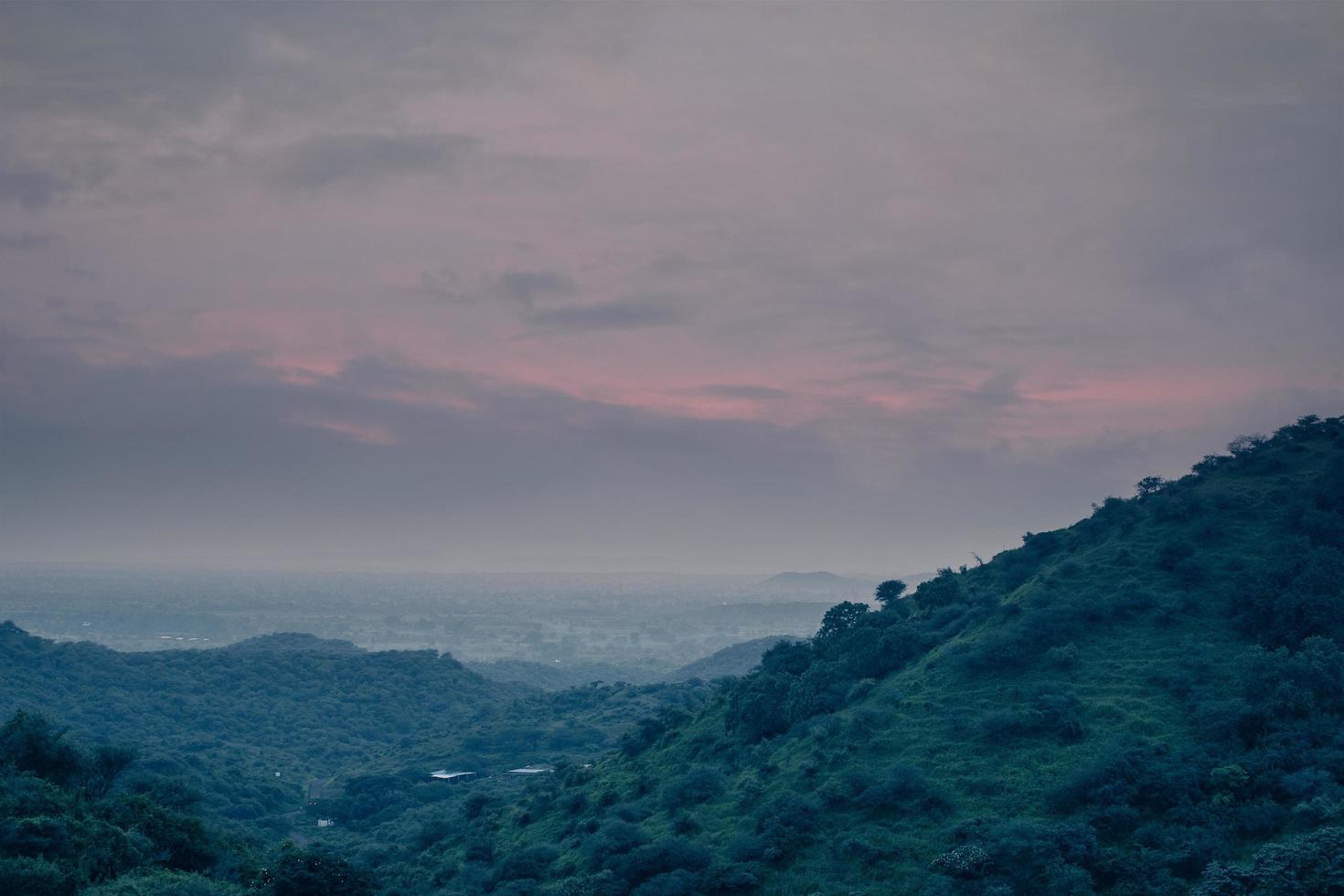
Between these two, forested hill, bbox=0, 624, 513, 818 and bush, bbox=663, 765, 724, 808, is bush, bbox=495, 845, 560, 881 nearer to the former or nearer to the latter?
bush, bbox=663, 765, 724, 808

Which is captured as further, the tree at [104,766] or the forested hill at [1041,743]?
the tree at [104,766]

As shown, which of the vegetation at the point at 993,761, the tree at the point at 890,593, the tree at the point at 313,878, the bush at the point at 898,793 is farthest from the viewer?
the tree at the point at 890,593

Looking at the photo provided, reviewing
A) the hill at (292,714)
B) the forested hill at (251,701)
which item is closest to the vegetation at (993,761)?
the hill at (292,714)

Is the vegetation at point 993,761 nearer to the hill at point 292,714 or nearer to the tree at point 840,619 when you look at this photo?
the tree at point 840,619

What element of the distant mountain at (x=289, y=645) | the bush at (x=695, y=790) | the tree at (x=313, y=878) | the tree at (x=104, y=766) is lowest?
the tree at (x=313, y=878)

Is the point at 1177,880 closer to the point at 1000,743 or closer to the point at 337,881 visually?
the point at 1000,743

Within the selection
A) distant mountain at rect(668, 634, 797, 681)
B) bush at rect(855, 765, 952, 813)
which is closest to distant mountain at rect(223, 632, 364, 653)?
distant mountain at rect(668, 634, 797, 681)

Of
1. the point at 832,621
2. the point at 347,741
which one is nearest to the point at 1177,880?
the point at 832,621
